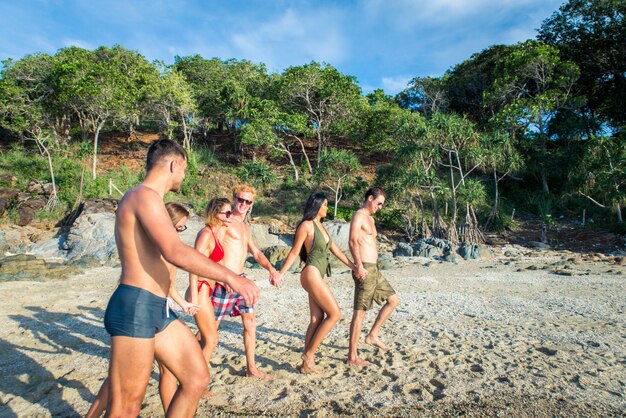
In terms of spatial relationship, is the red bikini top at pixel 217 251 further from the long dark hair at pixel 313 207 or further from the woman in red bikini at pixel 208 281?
the long dark hair at pixel 313 207

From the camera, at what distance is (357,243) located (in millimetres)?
4109

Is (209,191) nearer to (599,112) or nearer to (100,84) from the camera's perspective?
(100,84)

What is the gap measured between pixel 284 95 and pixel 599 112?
63.4 feet

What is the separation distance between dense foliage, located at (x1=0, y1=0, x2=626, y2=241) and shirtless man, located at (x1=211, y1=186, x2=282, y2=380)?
13360mm

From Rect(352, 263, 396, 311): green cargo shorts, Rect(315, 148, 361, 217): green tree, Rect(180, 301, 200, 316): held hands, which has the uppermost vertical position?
Rect(315, 148, 361, 217): green tree

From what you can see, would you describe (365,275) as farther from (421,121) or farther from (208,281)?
(421,121)

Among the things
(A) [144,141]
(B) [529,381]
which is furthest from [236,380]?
(A) [144,141]

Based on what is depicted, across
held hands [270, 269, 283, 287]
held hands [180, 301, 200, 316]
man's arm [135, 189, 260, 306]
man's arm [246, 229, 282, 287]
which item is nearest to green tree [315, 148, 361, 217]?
man's arm [246, 229, 282, 287]

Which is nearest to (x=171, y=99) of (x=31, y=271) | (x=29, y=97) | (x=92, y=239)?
(x=29, y=97)

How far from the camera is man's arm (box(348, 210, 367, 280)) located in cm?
400

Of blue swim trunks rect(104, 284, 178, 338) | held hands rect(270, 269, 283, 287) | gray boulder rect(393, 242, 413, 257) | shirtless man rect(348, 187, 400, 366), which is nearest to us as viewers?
blue swim trunks rect(104, 284, 178, 338)

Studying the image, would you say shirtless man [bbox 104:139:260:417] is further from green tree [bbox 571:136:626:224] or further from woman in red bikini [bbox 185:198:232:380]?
green tree [bbox 571:136:626:224]

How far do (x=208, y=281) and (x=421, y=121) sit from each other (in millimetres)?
14832

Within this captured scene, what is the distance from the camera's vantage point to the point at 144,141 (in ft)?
Answer: 101
